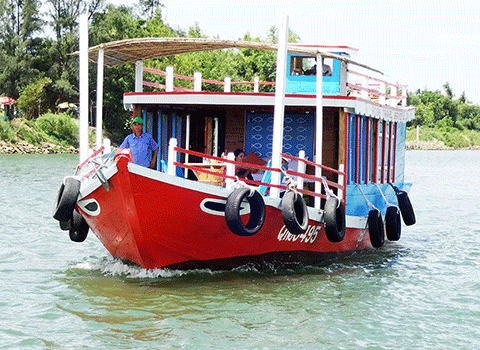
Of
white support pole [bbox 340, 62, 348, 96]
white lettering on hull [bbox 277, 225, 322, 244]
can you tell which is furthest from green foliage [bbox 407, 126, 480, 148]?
white lettering on hull [bbox 277, 225, 322, 244]

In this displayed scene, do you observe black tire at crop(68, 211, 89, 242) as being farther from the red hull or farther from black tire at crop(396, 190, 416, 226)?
black tire at crop(396, 190, 416, 226)

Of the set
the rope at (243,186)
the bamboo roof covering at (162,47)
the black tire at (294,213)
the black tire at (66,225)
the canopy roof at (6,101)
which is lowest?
the black tire at (66,225)

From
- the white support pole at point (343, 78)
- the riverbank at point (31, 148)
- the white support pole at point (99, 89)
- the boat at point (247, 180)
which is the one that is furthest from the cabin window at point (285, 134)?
the riverbank at point (31, 148)

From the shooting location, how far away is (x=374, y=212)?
12.4 metres

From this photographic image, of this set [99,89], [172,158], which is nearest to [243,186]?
[172,158]

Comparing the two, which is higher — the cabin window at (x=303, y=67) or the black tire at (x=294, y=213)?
the cabin window at (x=303, y=67)

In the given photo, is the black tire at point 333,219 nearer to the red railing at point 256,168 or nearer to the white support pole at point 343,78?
the red railing at point 256,168

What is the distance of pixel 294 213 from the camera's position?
9844 millimetres

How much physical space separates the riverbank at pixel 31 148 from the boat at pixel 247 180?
35.6 meters

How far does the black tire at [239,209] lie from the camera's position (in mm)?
9359

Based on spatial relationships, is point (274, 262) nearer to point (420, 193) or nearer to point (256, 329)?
point (256, 329)

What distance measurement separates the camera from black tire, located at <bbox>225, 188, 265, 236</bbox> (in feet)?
30.7

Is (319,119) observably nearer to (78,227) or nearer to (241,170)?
(241,170)

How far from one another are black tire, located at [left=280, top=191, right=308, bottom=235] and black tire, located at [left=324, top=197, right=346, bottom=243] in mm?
629
